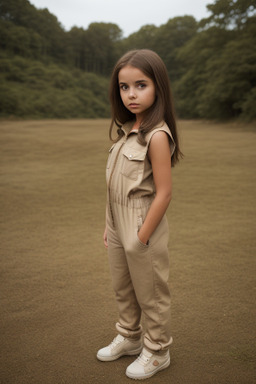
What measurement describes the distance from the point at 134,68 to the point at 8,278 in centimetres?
172

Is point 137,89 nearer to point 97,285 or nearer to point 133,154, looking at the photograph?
point 133,154

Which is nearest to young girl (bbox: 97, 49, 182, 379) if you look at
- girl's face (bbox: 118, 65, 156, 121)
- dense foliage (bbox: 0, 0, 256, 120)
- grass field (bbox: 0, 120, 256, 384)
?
girl's face (bbox: 118, 65, 156, 121)

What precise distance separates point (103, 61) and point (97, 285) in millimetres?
38553

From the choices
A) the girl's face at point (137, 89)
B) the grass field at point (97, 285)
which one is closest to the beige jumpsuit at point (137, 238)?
the girl's face at point (137, 89)

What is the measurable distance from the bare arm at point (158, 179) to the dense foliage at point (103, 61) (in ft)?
33.6

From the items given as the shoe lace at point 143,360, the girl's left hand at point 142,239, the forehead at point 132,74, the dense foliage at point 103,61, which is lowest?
the shoe lace at point 143,360

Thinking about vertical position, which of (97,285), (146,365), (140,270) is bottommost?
(97,285)

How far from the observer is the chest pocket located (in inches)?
51.3

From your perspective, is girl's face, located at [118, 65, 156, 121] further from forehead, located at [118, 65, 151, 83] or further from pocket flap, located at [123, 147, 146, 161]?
pocket flap, located at [123, 147, 146, 161]

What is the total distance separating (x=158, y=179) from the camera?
1294mm

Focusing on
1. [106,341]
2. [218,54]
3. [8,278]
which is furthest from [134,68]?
[218,54]

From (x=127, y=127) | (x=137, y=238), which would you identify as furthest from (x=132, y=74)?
(x=137, y=238)

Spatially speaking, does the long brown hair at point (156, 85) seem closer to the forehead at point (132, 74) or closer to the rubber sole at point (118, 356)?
the forehead at point (132, 74)

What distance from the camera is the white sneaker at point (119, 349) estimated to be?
5.11 feet
